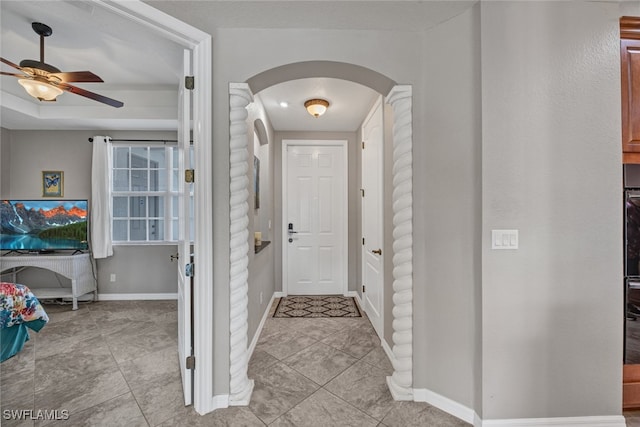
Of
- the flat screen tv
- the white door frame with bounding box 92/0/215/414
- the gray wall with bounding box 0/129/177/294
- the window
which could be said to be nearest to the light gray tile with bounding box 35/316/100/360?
the gray wall with bounding box 0/129/177/294

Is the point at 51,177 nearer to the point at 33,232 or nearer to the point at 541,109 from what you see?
the point at 33,232

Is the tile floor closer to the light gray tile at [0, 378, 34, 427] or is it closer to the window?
the light gray tile at [0, 378, 34, 427]

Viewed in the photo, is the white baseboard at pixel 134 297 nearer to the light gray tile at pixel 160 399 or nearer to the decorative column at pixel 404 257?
the light gray tile at pixel 160 399

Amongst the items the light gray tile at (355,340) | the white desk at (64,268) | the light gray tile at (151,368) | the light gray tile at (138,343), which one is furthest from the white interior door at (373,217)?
the white desk at (64,268)

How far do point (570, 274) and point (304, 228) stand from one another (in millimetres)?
2900

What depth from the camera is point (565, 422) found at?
4.92ft

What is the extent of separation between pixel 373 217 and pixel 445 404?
168 centimetres

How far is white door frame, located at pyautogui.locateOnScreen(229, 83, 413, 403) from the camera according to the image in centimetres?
168

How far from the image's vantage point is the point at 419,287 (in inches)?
67.8

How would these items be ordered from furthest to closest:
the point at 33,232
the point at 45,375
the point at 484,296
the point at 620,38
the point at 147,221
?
the point at 147,221, the point at 33,232, the point at 45,375, the point at 620,38, the point at 484,296

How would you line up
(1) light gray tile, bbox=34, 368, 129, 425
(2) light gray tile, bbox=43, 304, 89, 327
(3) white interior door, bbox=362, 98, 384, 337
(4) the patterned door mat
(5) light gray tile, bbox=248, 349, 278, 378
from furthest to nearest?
1. (4) the patterned door mat
2. (2) light gray tile, bbox=43, 304, 89, 327
3. (3) white interior door, bbox=362, 98, 384, 337
4. (5) light gray tile, bbox=248, 349, 278, 378
5. (1) light gray tile, bbox=34, 368, 129, 425

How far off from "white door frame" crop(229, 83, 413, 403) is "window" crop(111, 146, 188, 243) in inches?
103

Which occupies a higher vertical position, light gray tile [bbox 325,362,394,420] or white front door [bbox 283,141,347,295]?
white front door [bbox 283,141,347,295]

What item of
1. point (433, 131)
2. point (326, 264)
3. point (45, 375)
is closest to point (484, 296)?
point (433, 131)
